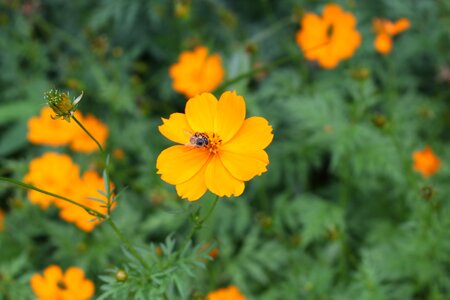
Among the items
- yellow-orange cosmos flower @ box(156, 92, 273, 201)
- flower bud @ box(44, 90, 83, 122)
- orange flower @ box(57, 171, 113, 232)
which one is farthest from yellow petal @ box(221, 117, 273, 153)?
orange flower @ box(57, 171, 113, 232)

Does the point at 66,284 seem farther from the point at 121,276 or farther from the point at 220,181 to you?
the point at 220,181

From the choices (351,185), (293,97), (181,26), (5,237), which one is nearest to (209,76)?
(293,97)

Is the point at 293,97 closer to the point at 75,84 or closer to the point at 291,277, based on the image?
the point at 291,277

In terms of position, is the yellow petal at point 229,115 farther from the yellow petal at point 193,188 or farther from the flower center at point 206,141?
the yellow petal at point 193,188

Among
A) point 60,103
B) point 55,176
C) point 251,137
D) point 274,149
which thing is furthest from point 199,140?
point 274,149

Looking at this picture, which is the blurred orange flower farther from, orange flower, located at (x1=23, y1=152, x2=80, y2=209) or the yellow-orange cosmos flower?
the yellow-orange cosmos flower

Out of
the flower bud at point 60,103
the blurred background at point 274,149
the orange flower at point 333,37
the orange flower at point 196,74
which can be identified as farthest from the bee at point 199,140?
the orange flower at point 196,74
